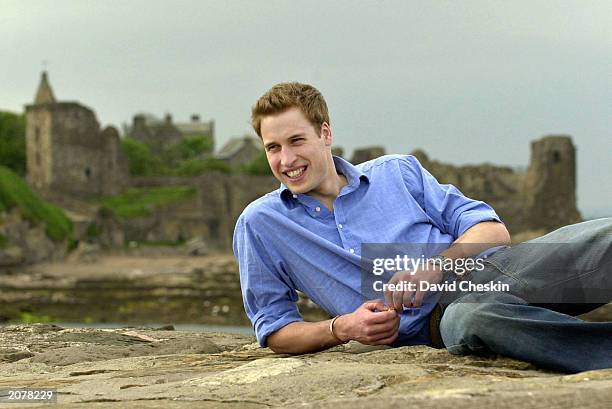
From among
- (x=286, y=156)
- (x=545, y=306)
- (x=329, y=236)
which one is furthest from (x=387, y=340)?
(x=286, y=156)

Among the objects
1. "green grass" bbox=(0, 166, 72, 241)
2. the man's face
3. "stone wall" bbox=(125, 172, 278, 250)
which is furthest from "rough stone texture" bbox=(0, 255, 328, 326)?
the man's face

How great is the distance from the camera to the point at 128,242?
63.9m

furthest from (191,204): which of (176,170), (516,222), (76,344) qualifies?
(76,344)

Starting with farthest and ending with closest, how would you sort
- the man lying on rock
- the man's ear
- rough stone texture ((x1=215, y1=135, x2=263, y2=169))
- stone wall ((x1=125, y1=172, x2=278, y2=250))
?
1. rough stone texture ((x1=215, y1=135, x2=263, y2=169))
2. stone wall ((x1=125, y1=172, x2=278, y2=250))
3. the man's ear
4. the man lying on rock

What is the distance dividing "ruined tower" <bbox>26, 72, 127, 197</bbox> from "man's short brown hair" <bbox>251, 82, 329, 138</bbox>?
65.3m

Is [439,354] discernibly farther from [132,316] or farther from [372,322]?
[132,316]

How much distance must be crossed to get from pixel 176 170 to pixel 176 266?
117 ft

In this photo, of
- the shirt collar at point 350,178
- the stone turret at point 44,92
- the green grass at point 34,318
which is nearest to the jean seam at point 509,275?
the shirt collar at point 350,178

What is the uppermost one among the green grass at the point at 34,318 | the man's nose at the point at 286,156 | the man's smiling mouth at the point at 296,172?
the man's nose at the point at 286,156

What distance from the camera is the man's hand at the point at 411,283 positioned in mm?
4395

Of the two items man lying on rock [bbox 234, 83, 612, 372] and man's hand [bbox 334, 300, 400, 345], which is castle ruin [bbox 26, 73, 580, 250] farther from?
man's hand [bbox 334, 300, 400, 345]

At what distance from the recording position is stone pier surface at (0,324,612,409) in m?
3.10

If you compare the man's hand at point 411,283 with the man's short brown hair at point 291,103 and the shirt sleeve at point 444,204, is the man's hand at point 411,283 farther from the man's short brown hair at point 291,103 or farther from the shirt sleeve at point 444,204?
the man's short brown hair at point 291,103

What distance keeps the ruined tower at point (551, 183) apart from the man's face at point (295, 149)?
50.5m
